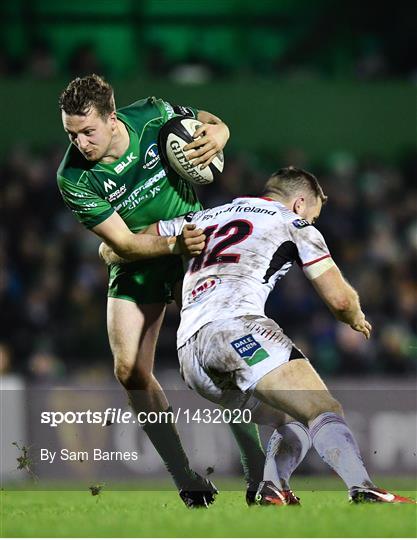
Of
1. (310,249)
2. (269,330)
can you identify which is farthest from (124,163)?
(269,330)

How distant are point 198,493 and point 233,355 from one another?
1.17 metres

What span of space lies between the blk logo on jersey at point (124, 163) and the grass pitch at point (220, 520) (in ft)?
5.89

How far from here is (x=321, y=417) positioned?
525cm

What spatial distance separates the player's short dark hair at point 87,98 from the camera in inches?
234

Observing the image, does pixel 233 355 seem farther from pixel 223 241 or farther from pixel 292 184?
pixel 292 184

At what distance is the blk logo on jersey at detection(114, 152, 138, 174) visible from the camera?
250 inches

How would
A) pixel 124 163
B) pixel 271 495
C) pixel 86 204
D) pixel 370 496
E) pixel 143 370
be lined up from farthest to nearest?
pixel 143 370, pixel 124 163, pixel 86 204, pixel 271 495, pixel 370 496

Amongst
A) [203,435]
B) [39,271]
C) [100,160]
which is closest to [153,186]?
[100,160]

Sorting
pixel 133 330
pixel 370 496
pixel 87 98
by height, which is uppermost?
pixel 87 98

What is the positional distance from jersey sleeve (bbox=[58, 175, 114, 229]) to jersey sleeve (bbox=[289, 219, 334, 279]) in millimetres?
1075

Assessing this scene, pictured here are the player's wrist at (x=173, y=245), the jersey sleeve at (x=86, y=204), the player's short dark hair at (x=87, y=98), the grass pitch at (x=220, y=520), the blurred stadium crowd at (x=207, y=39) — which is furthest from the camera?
the blurred stadium crowd at (x=207, y=39)

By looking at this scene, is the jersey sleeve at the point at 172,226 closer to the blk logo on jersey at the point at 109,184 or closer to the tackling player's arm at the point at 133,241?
the tackling player's arm at the point at 133,241

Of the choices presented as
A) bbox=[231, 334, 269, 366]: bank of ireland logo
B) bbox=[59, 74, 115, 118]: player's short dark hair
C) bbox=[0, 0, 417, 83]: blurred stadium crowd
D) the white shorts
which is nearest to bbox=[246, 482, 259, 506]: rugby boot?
the white shorts

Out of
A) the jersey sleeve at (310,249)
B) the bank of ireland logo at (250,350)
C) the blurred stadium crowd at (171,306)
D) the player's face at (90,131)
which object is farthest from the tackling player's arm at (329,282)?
the blurred stadium crowd at (171,306)
